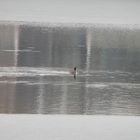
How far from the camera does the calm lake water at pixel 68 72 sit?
9.64 m

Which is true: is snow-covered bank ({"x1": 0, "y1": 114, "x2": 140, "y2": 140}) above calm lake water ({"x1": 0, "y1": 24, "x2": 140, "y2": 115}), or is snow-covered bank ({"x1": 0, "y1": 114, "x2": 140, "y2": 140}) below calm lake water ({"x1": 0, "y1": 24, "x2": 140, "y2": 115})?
below

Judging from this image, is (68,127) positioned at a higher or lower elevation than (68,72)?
lower

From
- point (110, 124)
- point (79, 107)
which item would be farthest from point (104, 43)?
point (110, 124)

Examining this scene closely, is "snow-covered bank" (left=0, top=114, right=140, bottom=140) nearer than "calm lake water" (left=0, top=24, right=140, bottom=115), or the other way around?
"snow-covered bank" (left=0, top=114, right=140, bottom=140)

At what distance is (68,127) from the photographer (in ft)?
26.2

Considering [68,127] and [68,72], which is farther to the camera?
[68,72]

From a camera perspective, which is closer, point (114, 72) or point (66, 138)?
point (66, 138)

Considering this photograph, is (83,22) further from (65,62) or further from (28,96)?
(28,96)

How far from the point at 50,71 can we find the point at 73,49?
3553 mm

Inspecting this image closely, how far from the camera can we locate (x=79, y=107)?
9.49 meters

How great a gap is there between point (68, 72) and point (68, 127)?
4407 millimetres

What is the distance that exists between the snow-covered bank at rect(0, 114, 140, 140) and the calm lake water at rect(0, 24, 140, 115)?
480 mm

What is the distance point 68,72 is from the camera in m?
12.3

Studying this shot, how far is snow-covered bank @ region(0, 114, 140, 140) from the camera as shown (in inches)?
291
